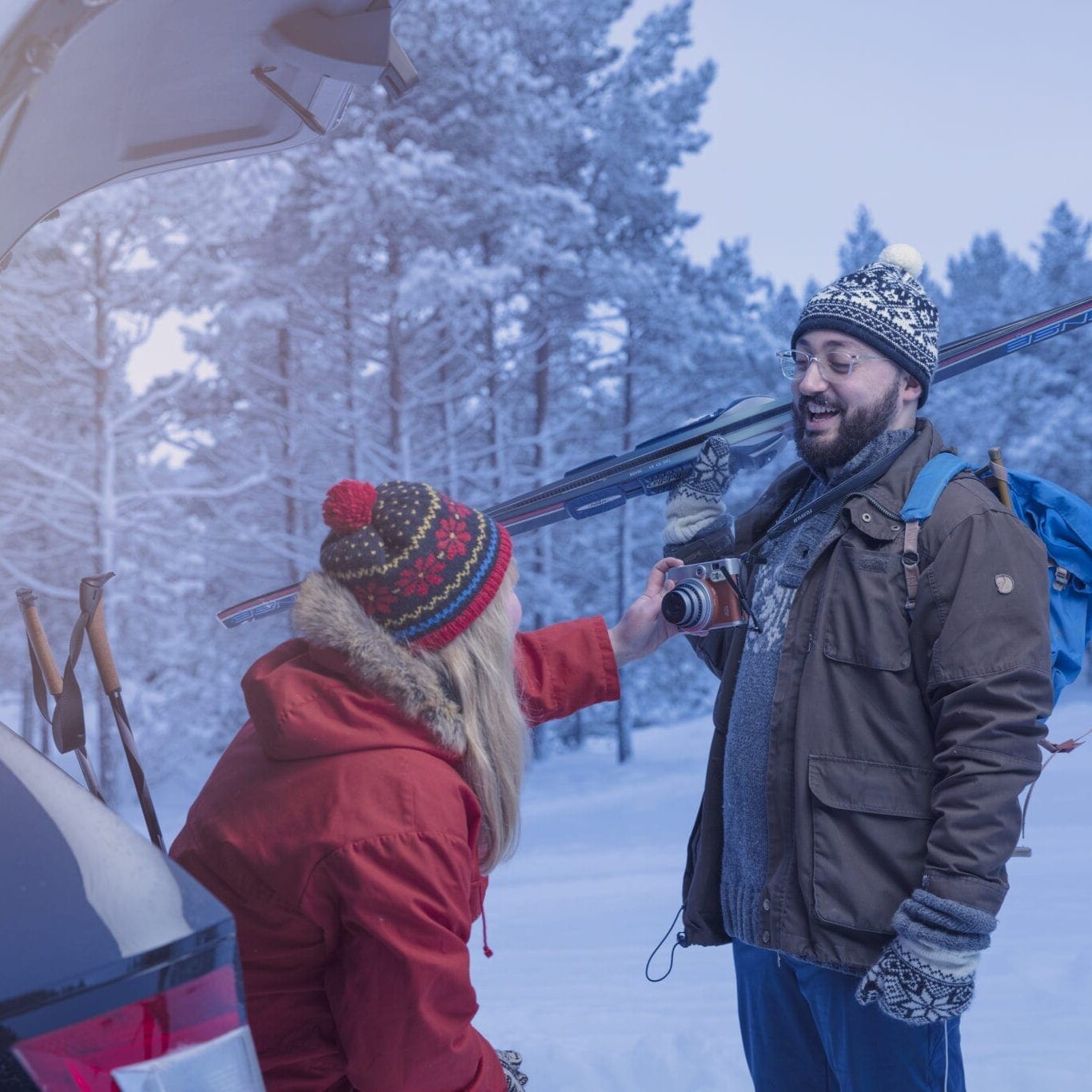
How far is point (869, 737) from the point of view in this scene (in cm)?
187

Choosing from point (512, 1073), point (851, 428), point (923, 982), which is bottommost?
point (512, 1073)

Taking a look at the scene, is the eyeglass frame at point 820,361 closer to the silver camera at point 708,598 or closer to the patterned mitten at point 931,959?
the silver camera at point 708,598

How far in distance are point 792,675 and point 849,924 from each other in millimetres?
437

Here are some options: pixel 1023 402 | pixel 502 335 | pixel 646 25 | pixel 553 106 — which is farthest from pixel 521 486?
pixel 1023 402

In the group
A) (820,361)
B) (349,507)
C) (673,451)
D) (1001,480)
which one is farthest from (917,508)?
(349,507)

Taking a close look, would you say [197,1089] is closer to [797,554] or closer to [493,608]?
[493,608]

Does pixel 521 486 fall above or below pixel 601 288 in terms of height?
below

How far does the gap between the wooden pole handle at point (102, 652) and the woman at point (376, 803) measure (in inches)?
8.2

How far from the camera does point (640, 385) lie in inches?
481

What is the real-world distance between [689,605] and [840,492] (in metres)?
0.36

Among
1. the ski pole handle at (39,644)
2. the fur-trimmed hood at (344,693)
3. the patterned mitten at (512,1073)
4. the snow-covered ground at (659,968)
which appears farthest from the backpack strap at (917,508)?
the snow-covered ground at (659,968)

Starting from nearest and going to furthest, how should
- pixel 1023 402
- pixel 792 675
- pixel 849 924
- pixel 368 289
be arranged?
pixel 849 924 < pixel 792 675 < pixel 368 289 < pixel 1023 402

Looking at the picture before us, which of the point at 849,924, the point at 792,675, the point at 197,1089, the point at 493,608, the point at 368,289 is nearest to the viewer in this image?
the point at 197,1089

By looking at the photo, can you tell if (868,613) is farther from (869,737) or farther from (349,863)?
(349,863)
